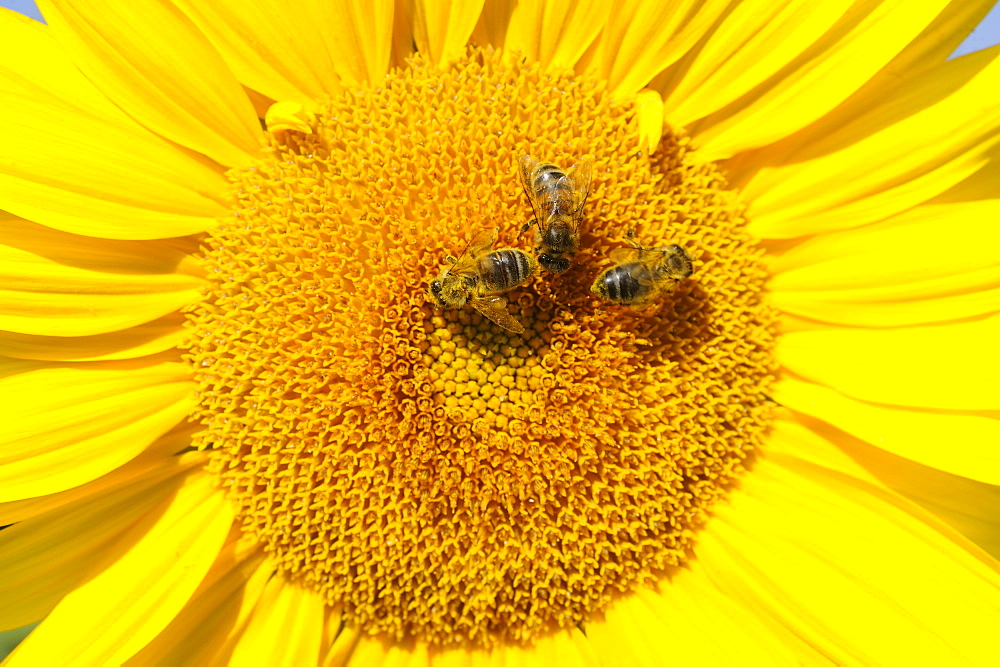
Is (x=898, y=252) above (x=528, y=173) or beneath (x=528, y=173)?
beneath

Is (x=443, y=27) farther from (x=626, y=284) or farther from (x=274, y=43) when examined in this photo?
(x=626, y=284)

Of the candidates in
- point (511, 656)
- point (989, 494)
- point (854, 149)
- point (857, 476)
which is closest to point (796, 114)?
point (854, 149)

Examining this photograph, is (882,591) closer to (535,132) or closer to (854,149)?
(854,149)

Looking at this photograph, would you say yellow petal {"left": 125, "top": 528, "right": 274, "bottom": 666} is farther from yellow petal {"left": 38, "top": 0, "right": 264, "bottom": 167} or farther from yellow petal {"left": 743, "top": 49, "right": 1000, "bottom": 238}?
yellow petal {"left": 743, "top": 49, "right": 1000, "bottom": 238}

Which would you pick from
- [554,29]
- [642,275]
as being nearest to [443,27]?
[554,29]

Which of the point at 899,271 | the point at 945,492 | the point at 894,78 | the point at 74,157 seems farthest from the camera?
the point at 945,492

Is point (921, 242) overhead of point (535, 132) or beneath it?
beneath
